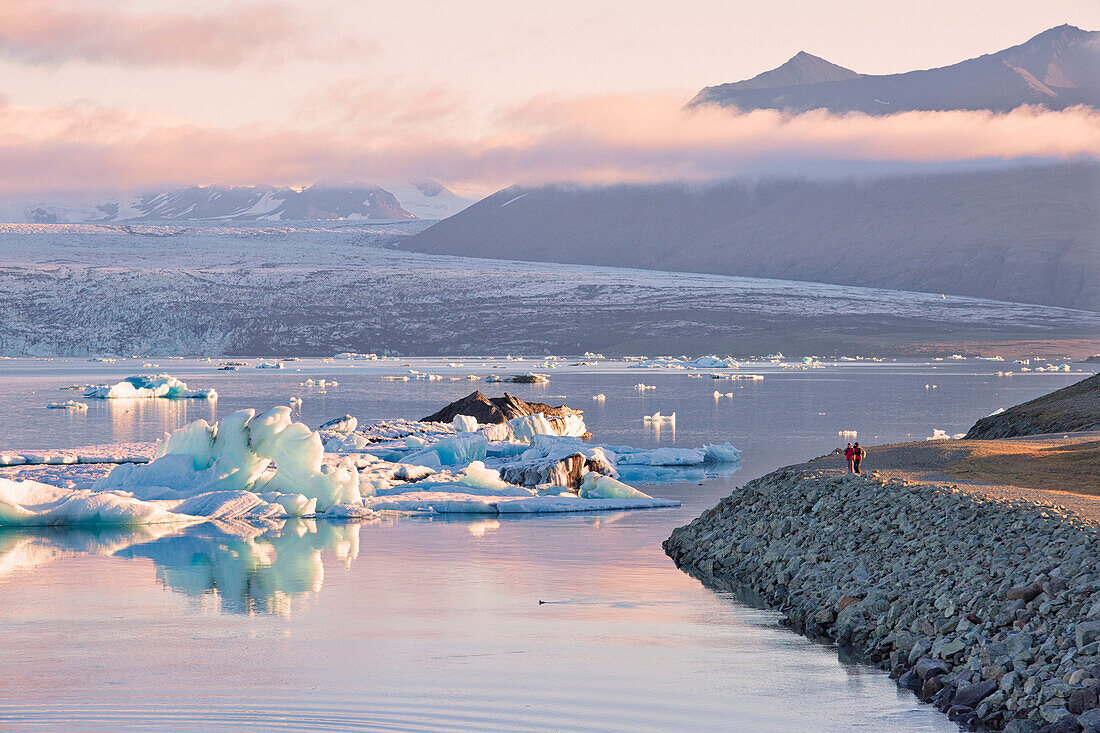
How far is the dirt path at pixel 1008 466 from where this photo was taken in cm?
1577

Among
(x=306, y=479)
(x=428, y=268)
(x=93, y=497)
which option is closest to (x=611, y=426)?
(x=306, y=479)

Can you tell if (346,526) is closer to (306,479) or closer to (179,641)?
(306,479)

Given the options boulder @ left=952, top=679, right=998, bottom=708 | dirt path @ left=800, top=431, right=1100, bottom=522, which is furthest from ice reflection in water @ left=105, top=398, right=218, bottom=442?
boulder @ left=952, top=679, right=998, bottom=708

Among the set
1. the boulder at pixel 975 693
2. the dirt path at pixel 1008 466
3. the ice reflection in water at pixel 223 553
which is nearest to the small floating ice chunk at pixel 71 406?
the ice reflection in water at pixel 223 553

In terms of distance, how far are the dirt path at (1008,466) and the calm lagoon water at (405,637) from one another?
3.35 m

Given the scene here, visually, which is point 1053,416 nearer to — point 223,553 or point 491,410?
point 491,410

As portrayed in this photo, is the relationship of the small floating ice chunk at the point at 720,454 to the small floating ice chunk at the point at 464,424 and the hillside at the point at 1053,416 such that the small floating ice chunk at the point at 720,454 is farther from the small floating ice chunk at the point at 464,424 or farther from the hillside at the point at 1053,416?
the small floating ice chunk at the point at 464,424

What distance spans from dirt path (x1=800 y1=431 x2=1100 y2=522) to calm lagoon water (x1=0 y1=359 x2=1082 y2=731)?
335 cm

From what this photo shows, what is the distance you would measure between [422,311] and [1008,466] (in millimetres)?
122757

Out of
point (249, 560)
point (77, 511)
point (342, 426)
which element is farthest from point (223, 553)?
point (342, 426)

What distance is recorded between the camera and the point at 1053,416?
28.4 meters

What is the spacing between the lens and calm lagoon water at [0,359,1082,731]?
10273 millimetres

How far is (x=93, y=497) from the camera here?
66.9 ft

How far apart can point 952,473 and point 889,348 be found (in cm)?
11272
